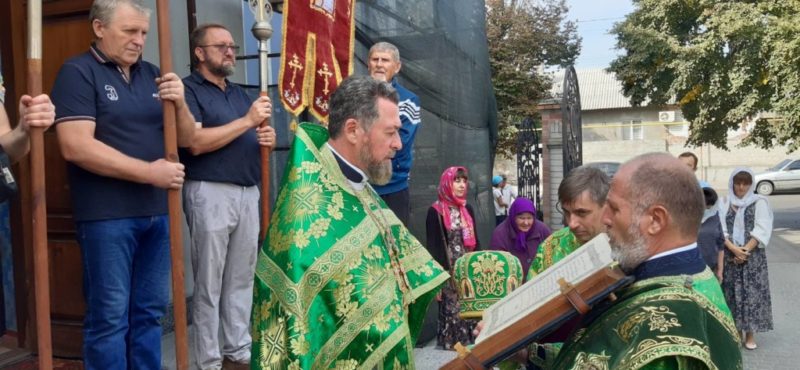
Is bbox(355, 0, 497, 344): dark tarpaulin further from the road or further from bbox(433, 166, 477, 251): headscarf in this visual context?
the road

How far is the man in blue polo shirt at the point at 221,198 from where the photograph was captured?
370 centimetres

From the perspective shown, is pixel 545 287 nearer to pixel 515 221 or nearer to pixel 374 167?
pixel 374 167

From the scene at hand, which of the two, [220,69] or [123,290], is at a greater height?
[220,69]

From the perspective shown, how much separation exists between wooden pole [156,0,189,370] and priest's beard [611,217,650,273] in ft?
6.01

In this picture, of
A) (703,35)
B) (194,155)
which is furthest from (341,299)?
(703,35)

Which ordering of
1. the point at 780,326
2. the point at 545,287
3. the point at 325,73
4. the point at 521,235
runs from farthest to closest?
the point at 780,326, the point at 521,235, the point at 325,73, the point at 545,287

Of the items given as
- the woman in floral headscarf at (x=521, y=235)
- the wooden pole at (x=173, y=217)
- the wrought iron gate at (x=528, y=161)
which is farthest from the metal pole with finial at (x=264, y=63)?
the wrought iron gate at (x=528, y=161)

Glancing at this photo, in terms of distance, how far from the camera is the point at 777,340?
6977 millimetres

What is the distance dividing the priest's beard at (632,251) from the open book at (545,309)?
5 cm

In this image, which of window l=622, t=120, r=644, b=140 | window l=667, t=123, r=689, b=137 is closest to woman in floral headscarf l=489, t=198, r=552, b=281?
window l=667, t=123, r=689, b=137

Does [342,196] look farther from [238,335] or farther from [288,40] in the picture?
[288,40]

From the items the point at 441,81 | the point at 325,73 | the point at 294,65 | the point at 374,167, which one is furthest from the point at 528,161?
the point at 374,167

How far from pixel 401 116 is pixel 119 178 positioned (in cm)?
184

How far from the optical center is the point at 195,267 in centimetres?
377
